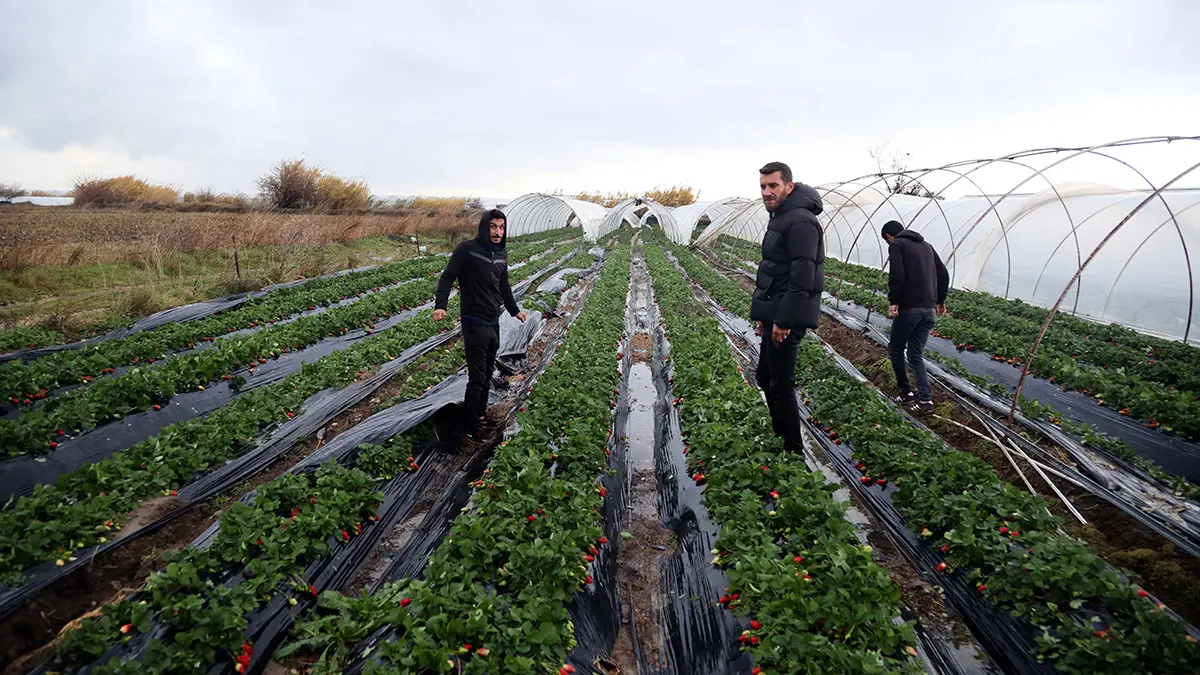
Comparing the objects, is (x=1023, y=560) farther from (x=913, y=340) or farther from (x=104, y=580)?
(x=104, y=580)

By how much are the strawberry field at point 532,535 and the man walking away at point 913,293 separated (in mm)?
712

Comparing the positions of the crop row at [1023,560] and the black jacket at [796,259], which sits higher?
the black jacket at [796,259]

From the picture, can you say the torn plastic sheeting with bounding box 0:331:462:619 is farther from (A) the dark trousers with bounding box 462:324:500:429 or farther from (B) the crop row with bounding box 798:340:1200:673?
(B) the crop row with bounding box 798:340:1200:673

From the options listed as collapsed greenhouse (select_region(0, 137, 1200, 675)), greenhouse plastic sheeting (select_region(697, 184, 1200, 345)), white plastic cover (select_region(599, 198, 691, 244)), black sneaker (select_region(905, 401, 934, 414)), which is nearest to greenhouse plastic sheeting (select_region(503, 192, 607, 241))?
white plastic cover (select_region(599, 198, 691, 244))

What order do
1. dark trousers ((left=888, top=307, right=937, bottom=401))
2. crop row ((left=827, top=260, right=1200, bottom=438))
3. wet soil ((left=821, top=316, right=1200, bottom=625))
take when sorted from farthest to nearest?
dark trousers ((left=888, top=307, right=937, bottom=401)) → crop row ((left=827, top=260, right=1200, bottom=438)) → wet soil ((left=821, top=316, right=1200, bottom=625))

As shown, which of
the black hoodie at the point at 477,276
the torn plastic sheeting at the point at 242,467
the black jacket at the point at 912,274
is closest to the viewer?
the torn plastic sheeting at the point at 242,467

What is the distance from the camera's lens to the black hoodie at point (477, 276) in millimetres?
5945

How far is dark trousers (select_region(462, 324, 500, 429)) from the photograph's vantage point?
241 inches

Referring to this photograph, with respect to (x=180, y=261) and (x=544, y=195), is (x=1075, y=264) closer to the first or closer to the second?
(x=180, y=261)

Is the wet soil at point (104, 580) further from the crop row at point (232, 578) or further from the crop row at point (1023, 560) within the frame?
the crop row at point (1023, 560)

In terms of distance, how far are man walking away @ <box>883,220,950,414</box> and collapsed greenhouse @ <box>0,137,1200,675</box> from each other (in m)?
0.68

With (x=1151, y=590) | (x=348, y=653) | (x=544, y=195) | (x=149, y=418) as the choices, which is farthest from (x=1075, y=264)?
(x=544, y=195)

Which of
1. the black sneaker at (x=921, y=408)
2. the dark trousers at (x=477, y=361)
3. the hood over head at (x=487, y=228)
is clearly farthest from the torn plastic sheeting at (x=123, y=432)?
the black sneaker at (x=921, y=408)

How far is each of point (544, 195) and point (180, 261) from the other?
23.2 metres
